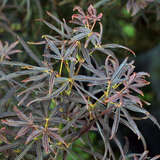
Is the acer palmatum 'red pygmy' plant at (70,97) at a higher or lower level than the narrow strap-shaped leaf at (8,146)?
higher

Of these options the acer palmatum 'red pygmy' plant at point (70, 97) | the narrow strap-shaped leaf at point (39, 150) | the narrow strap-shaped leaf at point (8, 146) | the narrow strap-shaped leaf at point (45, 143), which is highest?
the acer palmatum 'red pygmy' plant at point (70, 97)

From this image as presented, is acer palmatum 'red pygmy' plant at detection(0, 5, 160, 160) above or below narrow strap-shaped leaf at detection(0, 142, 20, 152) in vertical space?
above

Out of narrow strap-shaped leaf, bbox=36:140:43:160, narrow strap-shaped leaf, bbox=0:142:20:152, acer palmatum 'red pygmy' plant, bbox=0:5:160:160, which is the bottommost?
narrow strap-shaped leaf, bbox=0:142:20:152

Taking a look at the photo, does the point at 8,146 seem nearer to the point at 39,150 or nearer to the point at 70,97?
the point at 39,150

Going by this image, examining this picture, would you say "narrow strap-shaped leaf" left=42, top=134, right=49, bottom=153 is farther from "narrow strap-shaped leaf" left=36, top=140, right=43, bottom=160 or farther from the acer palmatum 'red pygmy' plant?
"narrow strap-shaped leaf" left=36, top=140, right=43, bottom=160

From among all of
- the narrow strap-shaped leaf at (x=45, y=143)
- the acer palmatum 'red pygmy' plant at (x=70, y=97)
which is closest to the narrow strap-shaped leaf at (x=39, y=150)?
the acer palmatum 'red pygmy' plant at (x=70, y=97)

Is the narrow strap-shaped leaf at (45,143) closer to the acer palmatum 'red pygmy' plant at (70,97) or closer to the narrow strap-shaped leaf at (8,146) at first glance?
the acer palmatum 'red pygmy' plant at (70,97)

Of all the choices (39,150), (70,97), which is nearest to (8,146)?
(39,150)

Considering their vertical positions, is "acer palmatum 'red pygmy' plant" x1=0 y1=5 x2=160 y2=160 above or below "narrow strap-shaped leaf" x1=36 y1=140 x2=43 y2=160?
above

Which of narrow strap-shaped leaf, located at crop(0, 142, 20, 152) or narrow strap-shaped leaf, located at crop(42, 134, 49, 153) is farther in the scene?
narrow strap-shaped leaf, located at crop(0, 142, 20, 152)

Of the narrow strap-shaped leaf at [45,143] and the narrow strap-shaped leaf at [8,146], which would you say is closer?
the narrow strap-shaped leaf at [45,143]

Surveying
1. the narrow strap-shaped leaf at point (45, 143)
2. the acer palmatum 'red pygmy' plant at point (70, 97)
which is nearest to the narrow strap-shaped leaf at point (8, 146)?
the acer palmatum 'red pygmy' plant at point (70, 97)

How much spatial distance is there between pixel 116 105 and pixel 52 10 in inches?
36.1

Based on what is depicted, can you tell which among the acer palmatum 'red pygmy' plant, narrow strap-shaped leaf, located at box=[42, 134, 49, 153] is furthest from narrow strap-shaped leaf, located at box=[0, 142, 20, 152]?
narrow strap-shaped leaf, located at box=[42, 134, 49, 153]
